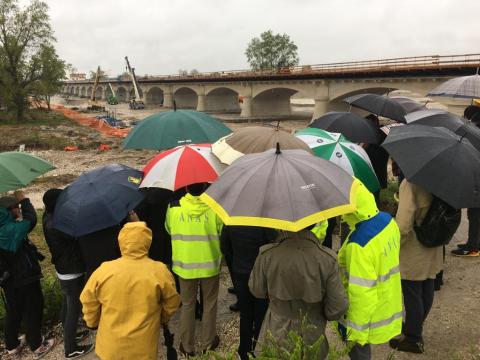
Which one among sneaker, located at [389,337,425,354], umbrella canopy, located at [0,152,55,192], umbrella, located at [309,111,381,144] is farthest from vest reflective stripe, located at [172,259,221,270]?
umbrella, located at [309,111,381,144]

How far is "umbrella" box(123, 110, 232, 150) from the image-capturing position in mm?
4238

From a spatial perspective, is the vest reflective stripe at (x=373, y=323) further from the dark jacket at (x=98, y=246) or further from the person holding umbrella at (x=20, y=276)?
the person holding umbrella at (x=20, y=276)

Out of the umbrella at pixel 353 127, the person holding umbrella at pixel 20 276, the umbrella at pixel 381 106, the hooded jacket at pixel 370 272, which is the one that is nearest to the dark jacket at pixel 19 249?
the person holding umbrella at pixel 20 276

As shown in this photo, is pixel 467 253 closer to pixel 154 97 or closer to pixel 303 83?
pixel 303 83

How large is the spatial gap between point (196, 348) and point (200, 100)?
4807 centimetres

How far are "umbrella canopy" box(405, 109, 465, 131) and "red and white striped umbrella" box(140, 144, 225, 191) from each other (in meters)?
2.67

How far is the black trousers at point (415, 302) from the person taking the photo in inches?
129

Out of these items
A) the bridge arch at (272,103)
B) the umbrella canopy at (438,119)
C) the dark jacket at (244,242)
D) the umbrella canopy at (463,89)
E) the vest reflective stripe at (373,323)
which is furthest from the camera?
the bridge arch at (272,103)

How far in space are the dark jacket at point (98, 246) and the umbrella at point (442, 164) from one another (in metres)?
2.61

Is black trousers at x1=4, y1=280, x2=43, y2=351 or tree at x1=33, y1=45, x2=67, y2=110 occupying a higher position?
tree at x1=33, y1=45, x2=67, y2=110

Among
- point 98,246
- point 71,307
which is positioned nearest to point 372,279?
point 98,246

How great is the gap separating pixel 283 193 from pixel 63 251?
235 cm

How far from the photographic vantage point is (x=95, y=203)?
304cm

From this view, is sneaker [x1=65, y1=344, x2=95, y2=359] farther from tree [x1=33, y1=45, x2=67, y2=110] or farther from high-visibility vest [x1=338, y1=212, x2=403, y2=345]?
tree [x1=33, y1=45, x2=67, y2=110]
